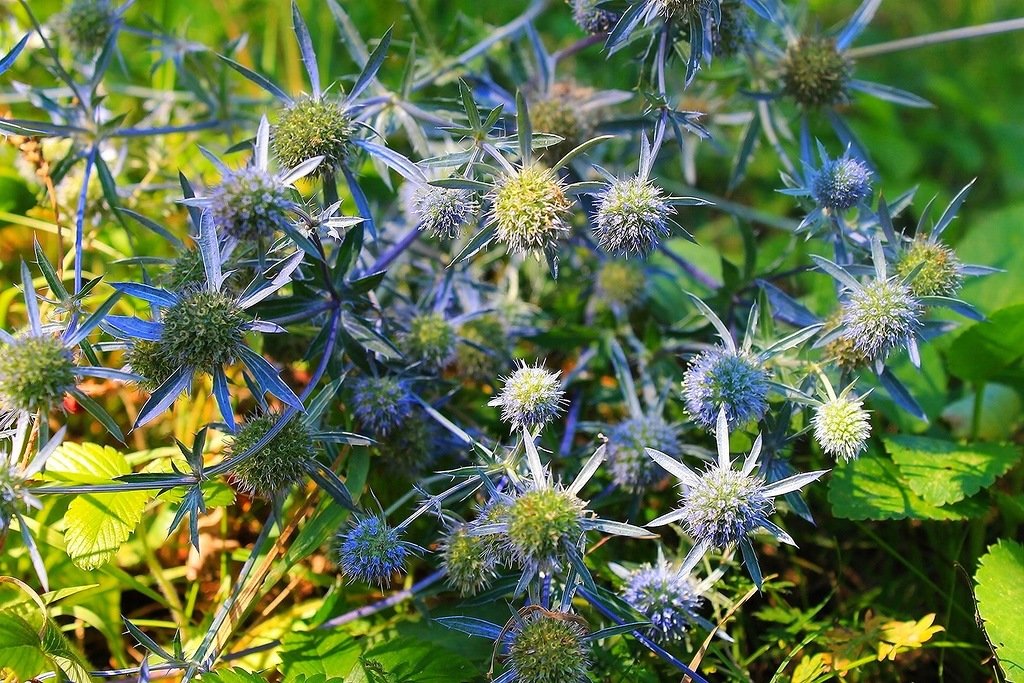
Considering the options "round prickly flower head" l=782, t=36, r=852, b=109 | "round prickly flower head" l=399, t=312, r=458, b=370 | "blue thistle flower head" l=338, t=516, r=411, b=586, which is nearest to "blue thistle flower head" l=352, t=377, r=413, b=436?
"round prickly flower head" l=399, t=312, r=458, b=370

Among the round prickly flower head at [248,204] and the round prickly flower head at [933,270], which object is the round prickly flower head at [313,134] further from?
the round prickly flower head at [933,270]

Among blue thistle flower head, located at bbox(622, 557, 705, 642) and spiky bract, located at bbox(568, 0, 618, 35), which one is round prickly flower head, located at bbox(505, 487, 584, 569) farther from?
spiky bract, located at bbox(568, 0, 618, 35)

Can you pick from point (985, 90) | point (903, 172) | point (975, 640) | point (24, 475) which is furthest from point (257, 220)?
point (985, 90)

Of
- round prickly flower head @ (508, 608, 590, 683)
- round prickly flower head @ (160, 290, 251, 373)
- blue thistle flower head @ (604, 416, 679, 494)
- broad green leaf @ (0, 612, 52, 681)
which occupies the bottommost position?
broad green leaf @ (0, 612, 52, 681)

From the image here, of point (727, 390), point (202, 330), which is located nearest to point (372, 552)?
point (202, 330)

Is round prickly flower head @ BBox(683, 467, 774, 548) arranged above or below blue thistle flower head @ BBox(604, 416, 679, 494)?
below

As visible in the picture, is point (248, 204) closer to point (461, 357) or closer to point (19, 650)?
point (461, 357)
